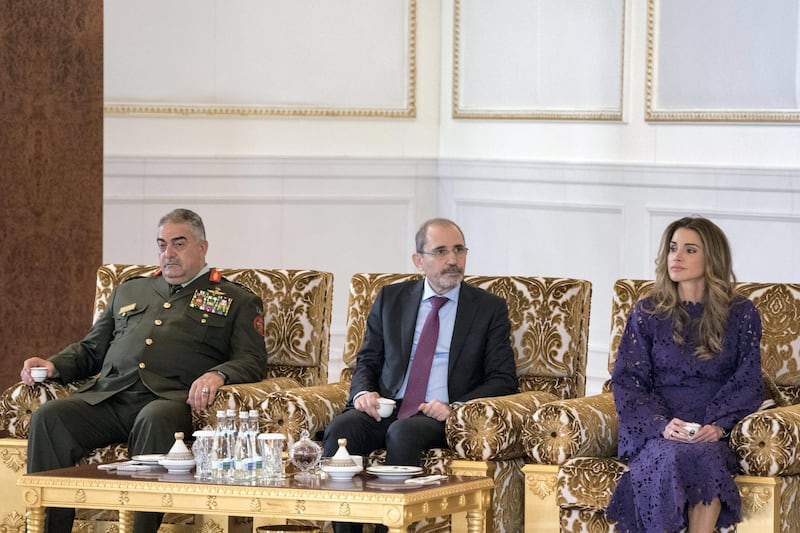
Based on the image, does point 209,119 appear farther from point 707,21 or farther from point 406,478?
point 406,478

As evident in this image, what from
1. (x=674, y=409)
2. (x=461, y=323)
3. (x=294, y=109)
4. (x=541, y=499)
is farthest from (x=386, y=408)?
(x=294, y=109)

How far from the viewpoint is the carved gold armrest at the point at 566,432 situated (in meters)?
4.45

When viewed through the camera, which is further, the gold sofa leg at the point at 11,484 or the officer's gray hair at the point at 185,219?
the officer's gray hair at the point at 185,219

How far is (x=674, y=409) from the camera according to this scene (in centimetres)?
456

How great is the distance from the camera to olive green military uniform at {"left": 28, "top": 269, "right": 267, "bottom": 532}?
16.0 ft

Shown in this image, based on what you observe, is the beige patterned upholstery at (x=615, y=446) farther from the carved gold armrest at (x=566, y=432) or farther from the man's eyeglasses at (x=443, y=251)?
the man's eyeglasses at (x=443, y=251)

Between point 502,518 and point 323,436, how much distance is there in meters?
0.63

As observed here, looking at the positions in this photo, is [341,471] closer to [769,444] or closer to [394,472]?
[394,472]

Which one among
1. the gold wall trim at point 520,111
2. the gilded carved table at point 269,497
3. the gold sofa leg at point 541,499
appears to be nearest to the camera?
the gilded carved table at point 269,497

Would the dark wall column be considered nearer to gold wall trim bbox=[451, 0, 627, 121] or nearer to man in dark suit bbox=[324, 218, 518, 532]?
man in dark suit bbox=[324, 218, 518, 532]

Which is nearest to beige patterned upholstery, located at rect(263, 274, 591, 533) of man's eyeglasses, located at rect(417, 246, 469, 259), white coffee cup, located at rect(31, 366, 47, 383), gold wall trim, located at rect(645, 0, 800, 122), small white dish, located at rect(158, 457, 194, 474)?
man's eyeglasses, located at rect(417, 246, 469, 259)

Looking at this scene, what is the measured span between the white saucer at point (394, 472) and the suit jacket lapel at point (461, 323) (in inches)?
27.7

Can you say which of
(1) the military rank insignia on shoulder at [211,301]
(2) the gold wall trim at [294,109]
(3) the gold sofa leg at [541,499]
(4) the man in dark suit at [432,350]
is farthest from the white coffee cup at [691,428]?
(2) the gold wall trim at [294,109]

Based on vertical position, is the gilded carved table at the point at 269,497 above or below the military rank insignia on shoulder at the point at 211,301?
below
